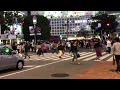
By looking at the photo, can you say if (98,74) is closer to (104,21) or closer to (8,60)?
(8,60)

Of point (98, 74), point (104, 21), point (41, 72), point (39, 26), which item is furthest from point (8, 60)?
point (104, 21)

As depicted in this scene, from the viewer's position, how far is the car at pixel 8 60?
15.0 metres

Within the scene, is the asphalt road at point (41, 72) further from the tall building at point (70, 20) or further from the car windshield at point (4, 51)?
the tall building at point (70, 20)

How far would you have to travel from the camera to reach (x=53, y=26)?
145875 mm

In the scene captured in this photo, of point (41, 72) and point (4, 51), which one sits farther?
point (4, 51)

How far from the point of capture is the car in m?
15.0

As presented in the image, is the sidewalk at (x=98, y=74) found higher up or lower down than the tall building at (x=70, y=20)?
lower down

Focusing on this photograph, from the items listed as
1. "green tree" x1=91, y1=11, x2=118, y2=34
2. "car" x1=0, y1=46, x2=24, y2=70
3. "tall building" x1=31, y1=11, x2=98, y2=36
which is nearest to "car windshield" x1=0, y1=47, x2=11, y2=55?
"car" x1=0, y1=46, x2=24, y2=70

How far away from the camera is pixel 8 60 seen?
15.4 metres

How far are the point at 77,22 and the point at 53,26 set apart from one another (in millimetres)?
17163

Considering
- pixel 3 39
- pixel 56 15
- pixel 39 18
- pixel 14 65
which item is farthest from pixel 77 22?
pixel 14 65

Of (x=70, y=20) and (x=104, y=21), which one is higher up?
(x=70, y=20)

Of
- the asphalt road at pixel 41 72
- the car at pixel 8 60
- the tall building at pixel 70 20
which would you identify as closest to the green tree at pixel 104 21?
the tall building at pixel 70 20
